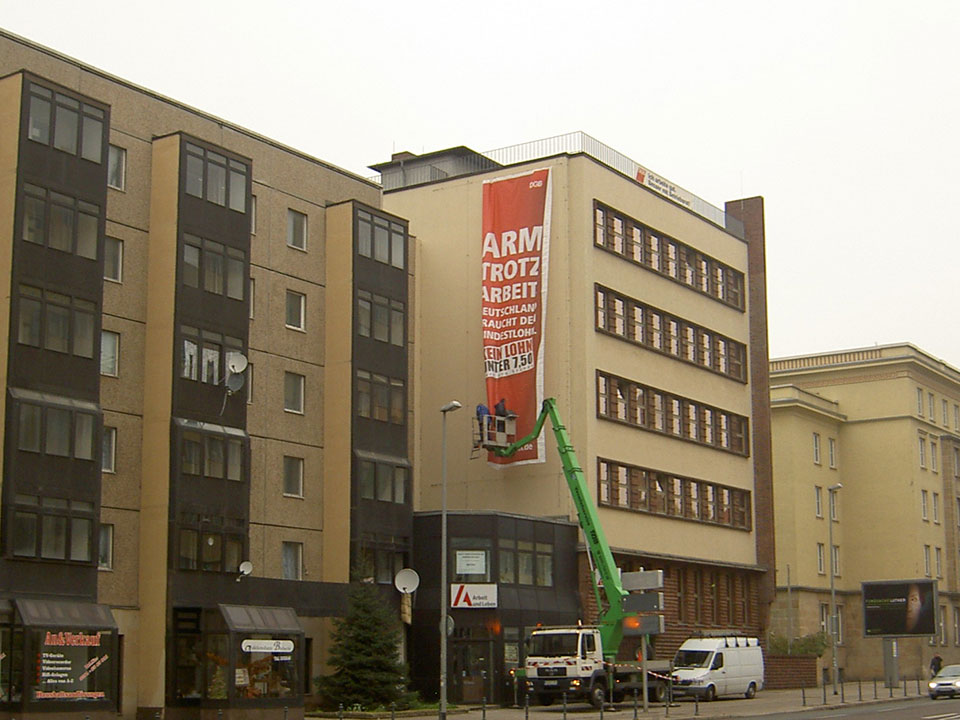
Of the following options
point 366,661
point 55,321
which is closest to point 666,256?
point 366,661

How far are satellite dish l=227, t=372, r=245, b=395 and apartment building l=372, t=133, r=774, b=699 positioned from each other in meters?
10.9

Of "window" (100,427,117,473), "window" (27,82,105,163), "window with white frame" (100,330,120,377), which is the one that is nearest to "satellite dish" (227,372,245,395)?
"window with white frame" (100,330,120,377)

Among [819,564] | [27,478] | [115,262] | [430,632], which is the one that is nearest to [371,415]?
[430,632]

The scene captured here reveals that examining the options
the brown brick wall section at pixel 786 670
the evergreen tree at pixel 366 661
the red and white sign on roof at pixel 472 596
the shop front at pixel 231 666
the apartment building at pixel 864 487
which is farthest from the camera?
the apartment building at pixel 864 487

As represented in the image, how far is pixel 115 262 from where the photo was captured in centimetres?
4397

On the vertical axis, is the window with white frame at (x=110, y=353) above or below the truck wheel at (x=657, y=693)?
above

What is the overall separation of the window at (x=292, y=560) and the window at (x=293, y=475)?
1.78 m

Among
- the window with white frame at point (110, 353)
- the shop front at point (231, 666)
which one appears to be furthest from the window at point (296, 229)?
the shop front at point (231, 666)

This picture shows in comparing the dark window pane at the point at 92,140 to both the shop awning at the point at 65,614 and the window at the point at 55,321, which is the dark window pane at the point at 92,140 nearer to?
the window at the point at 55,321

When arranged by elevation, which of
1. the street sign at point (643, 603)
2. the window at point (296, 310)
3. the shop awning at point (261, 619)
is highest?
the window at point (296, 310)

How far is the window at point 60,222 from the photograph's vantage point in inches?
1574

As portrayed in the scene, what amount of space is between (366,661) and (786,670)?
96.5ft

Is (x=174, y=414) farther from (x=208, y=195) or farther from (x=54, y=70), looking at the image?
(x=54, y=70)

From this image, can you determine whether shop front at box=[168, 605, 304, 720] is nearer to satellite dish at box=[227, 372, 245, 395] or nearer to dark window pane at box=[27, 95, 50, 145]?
satellite dish at box=[227, 372, 245, 395]
